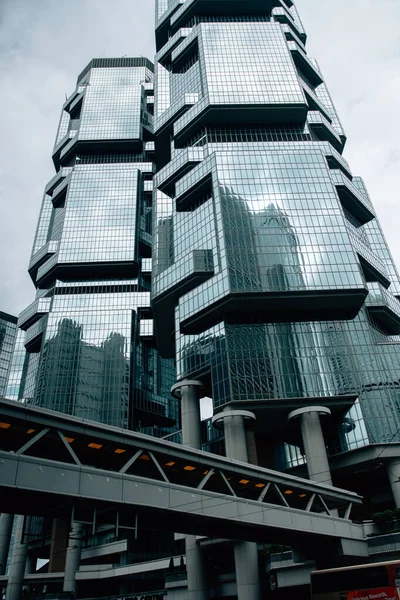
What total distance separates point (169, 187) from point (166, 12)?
2548 inches

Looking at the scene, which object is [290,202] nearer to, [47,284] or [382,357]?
[382,357]

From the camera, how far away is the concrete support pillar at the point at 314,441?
5900cm

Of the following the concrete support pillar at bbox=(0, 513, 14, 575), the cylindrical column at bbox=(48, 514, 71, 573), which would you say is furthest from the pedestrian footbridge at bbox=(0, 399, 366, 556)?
the concrete support pillar at bbox=(0, 513, 14, 575)

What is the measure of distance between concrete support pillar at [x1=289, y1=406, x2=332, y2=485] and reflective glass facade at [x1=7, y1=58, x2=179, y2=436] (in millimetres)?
49016

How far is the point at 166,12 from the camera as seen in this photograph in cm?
13162

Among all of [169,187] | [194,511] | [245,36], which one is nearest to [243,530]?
[194,511]

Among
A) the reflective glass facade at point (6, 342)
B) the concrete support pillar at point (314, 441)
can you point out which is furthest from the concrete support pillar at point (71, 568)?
the reflective glass facade at point (6, 342)

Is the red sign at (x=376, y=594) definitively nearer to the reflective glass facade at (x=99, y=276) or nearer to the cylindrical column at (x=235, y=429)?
the cylindrical column at (x=235, y=429)

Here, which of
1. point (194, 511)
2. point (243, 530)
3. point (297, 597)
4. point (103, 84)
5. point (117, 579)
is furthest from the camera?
point (103, 84)

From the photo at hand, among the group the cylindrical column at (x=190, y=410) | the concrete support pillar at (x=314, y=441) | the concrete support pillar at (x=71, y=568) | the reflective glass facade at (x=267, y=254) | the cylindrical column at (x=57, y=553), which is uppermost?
the reflective glass facade at (x=267, y=254)

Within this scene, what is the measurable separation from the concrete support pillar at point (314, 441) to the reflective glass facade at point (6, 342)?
125527 mm

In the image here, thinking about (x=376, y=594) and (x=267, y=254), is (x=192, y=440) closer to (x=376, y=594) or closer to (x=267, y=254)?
(x=267, y=254)

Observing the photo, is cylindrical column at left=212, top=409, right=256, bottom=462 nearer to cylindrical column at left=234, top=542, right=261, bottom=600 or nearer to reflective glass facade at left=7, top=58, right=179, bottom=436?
cylindrical column at left=234, top=542, right=261, bottom=600

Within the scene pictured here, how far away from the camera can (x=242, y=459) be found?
2370 inches
